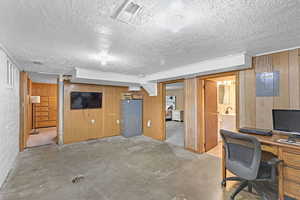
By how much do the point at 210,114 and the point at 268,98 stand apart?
1.55 m

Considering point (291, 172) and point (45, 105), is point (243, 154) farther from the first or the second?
point (45, 105)

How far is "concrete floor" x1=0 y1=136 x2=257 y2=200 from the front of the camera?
1.98 metres

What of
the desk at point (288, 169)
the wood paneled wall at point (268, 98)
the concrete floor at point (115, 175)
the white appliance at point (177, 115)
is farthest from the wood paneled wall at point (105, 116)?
the white appliance at point (177, 115)

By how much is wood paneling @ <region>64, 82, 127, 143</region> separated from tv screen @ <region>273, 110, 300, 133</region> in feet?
15.3

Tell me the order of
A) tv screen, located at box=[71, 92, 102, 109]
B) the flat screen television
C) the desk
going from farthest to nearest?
tv screen, located at box=[71, 92, 102, 109]
the flat screen television
the desk

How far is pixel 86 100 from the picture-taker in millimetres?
Answer: 4742

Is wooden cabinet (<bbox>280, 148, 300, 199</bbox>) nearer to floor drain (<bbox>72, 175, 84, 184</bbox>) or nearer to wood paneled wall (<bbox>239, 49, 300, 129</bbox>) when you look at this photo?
wood paneled wall (<bbox>239, 49, 300, 129</bbox>)

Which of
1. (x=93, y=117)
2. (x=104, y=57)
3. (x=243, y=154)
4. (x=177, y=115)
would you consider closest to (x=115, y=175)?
(x=243, y=154)

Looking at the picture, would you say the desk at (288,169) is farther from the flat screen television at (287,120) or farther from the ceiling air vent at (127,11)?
the ceiling air vent at (127,11)

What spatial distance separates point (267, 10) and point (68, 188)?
3349 mm

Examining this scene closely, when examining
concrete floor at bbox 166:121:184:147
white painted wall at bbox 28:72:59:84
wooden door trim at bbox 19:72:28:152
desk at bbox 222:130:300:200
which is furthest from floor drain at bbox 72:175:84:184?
white painted wall at bbox 28:72:59:84

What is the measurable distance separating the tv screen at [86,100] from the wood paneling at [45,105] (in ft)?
11.2

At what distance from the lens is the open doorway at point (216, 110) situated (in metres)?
3.76

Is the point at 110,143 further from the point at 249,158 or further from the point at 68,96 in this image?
the point at 249,158
